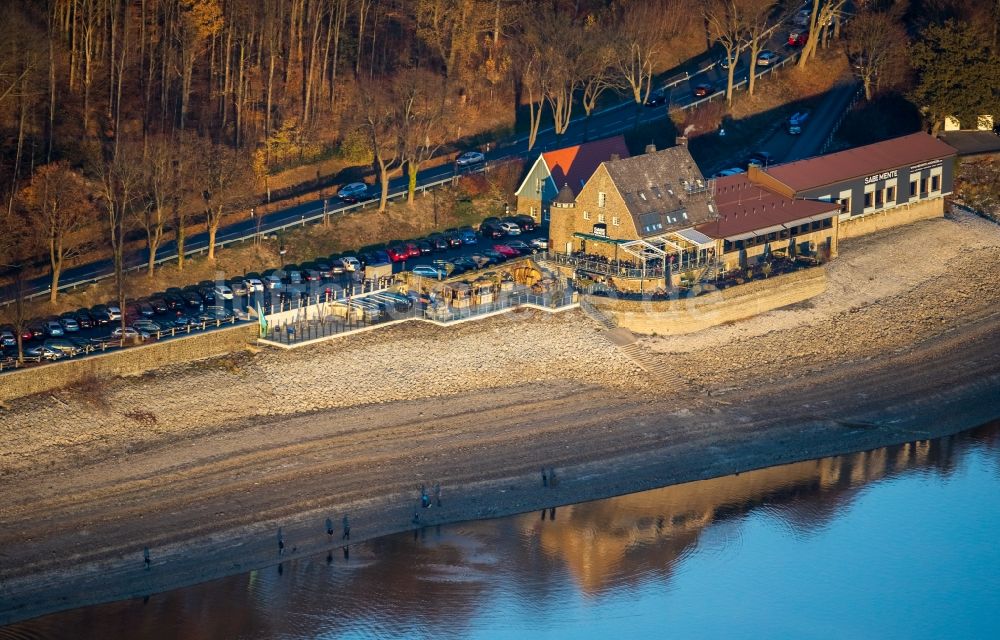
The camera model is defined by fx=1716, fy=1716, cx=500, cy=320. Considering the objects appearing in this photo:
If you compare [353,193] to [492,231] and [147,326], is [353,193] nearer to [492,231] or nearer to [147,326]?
[492,231]

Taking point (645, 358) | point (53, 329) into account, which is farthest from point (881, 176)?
point (53, 329)

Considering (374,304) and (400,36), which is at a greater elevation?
(400,36)

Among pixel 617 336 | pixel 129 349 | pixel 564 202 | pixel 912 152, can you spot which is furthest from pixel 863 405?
pixel 129 349

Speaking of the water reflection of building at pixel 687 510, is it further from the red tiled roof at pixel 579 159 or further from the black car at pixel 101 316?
the red tiled roof at pixel 579 159

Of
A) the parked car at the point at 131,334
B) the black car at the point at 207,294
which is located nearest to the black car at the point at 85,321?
the parked car at the point at 131,334

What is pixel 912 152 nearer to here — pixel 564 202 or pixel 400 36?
pixel 564 202
